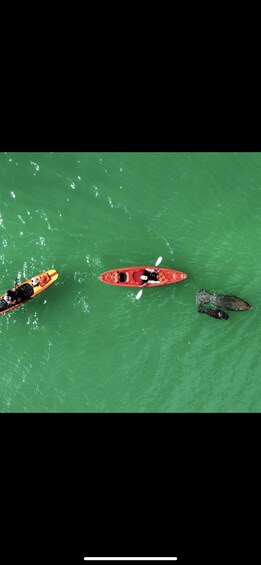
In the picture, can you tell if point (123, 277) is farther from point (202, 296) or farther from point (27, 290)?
point (27, 290)

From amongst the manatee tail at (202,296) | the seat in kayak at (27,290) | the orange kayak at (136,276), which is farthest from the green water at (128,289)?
the seat in kayak at (27,290)

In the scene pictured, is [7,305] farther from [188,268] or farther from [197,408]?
[197,408]

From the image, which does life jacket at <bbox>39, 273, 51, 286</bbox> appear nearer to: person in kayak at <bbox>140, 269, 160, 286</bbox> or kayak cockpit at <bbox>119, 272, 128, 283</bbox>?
kayak cockpit at <bbox>119, 272, 128, 283</bbox>

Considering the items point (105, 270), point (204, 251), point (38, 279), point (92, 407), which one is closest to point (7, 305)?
point (38, 279)

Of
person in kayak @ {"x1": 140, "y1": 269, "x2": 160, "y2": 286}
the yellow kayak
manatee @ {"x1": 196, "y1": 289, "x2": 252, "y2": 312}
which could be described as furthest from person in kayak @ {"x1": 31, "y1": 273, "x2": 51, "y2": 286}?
manatee @ {"x1": 196, "y1": 289, "x2": 252, "y2": 312}

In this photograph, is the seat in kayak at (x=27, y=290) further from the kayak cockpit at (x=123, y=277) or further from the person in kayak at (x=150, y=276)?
the person in kayak at (x=150, y=276)
